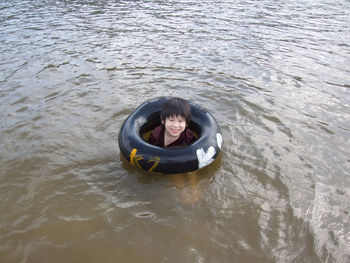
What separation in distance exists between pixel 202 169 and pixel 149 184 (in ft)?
2.48

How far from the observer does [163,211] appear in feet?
10.4

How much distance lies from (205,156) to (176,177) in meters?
0.50

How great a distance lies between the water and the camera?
2.80 m

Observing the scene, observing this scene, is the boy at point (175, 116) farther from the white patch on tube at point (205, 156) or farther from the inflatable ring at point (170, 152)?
the white patch on tube at point (205, 156)

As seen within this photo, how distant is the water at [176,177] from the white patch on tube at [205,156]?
282 mm

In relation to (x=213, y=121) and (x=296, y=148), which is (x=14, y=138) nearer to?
(x=213, y=121)

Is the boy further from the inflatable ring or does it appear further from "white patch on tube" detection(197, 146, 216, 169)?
"white patch on tube" detection(197, 146, 216, 169)

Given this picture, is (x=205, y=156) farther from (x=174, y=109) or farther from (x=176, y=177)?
(x=174, y=109)

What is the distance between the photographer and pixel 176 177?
3.66 metres

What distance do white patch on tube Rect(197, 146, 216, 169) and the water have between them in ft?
0.93

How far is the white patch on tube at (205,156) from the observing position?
11.3 feet

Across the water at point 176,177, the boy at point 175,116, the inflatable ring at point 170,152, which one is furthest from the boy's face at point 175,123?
the water at point 176,177

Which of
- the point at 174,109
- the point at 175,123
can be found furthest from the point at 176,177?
the point at 174,109

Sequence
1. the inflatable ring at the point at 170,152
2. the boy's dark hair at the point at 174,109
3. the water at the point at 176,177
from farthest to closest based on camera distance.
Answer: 1. the boy's dark hair at the point at 174,109
2. the inflatable ring at the point at 170,152
3. the water at the point at 176,177
